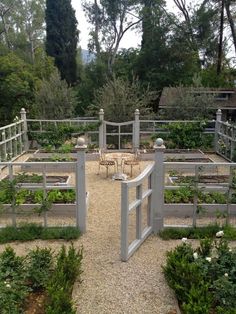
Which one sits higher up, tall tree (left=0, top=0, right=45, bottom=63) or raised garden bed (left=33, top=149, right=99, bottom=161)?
tall tree (left=0, top=0, right=45, bottom=63)

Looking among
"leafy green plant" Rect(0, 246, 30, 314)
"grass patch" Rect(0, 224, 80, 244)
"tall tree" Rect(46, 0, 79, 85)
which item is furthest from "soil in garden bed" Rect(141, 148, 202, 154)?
"tall tree" Rect(46, 0, 79, 85)

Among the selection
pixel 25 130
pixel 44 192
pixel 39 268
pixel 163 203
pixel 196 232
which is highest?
pixel 25 130

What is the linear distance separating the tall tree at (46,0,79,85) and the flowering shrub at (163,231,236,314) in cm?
2084

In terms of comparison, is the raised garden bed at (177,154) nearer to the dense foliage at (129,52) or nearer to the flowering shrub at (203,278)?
the flowering shrub at (203,278)

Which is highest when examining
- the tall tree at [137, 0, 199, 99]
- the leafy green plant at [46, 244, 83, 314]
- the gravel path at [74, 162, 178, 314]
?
the tall tree at [137, 0, 199, 99]

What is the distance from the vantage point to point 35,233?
5.22 m

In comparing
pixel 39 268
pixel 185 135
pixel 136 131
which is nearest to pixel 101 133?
pixel 136 131

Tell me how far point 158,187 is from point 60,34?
2024cm

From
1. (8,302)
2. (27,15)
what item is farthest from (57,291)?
(27,15)

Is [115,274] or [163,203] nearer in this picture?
[115,274]

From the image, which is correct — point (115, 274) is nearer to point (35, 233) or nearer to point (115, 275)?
point (115, 275)

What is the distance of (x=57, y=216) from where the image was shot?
5977 millimetres

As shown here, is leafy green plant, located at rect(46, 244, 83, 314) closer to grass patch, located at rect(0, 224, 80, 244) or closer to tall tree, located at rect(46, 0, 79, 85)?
grass patch, located at rect(0, 224, 80, 244)

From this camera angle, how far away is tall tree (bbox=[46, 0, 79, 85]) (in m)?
23.1
